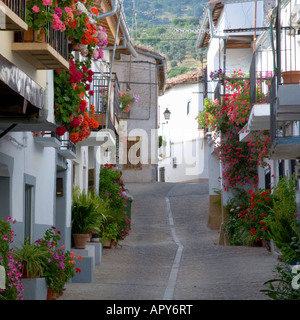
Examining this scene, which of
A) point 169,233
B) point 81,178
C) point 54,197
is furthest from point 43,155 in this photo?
point 169,233

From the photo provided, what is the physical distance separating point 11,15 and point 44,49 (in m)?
1.57

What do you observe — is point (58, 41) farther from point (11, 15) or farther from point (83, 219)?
point (83, 219)

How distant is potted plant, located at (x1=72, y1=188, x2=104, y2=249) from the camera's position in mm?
15953

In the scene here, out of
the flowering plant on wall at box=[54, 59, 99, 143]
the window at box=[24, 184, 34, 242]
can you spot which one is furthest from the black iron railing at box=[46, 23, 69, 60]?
the window at box=[24, 184, 34, 242]

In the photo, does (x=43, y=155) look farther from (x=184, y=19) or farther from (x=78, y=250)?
(x=184, y=19)

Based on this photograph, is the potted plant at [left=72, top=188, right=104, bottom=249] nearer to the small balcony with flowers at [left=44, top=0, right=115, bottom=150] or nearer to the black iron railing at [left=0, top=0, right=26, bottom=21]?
the small balcony with flowers at [left=44, top=0, right=115, bottom=150]

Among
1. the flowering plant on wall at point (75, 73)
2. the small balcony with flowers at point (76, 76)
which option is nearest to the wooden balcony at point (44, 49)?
the flowering plant on wall at point (75, 73)

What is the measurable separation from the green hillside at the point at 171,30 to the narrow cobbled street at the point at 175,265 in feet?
154

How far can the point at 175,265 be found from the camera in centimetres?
1719

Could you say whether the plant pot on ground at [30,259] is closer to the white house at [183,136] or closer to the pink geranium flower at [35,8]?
the pink geranium flower at [35,8]

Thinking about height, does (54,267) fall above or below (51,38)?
below

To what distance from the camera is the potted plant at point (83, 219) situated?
15953mm

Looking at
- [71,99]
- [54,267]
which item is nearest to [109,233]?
[54,267]

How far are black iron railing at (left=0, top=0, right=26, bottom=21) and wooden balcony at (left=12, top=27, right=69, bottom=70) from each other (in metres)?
0.65
